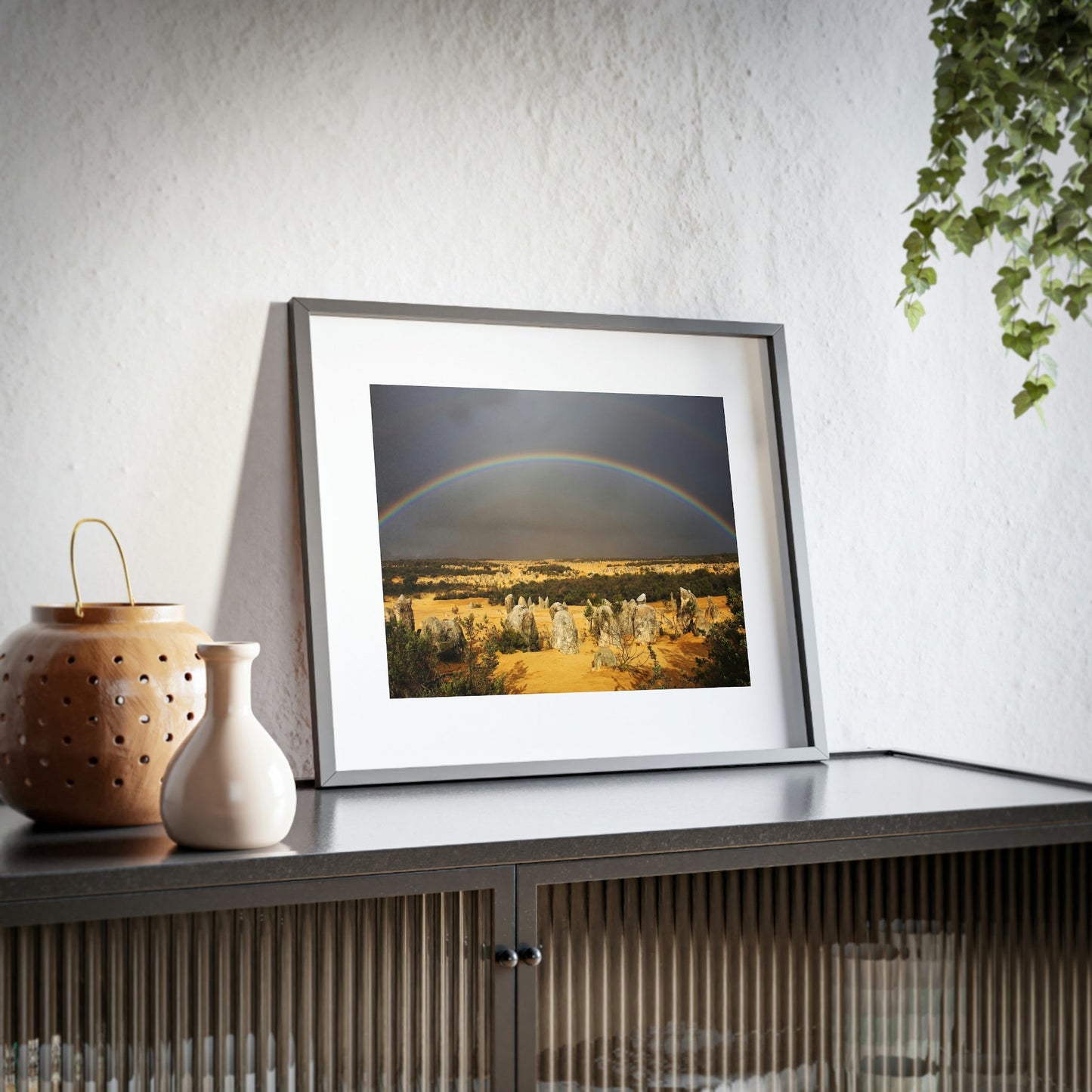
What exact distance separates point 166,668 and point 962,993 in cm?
93

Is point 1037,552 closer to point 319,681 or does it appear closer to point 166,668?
point 319,681

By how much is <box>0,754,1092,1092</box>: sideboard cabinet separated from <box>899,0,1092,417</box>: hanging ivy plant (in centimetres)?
59

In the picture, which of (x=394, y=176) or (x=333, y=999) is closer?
(x=333, y=999)

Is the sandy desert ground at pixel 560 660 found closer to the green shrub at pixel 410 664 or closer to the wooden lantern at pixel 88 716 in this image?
the green shrub at pixel 410 664

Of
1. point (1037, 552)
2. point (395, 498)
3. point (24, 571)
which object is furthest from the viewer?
point (1037, 552)

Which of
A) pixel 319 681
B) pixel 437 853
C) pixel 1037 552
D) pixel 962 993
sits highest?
pixel 1037 552

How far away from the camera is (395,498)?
1411 mm

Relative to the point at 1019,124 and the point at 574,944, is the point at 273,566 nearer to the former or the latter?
the point at 574,944

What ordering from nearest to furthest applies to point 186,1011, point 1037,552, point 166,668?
point 186,1011 < point 166,668 < point 1037,552

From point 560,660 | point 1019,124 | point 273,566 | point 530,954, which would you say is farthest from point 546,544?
point 1019,124

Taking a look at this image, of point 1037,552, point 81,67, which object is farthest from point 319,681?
point 1037,552

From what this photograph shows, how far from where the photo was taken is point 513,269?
1.50 m

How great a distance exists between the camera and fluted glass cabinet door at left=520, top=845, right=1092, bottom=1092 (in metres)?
1.11

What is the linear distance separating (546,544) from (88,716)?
615mm
